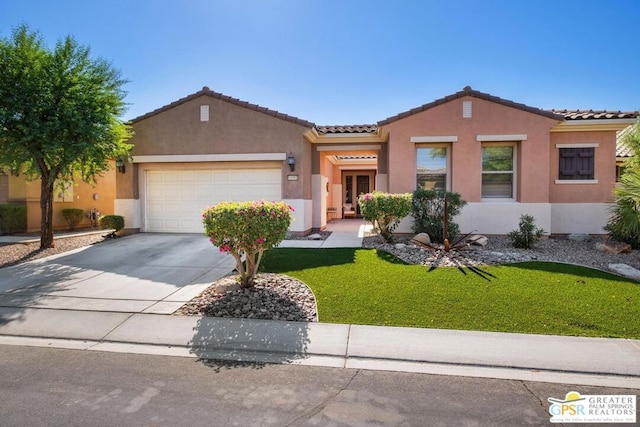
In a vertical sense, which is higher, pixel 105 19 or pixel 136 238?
pixel 105 19

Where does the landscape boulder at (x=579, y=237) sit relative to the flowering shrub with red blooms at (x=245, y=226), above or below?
below

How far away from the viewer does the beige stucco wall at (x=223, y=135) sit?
12109mm

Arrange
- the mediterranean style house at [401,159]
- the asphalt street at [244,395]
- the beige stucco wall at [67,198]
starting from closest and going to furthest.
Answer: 1. the asphalt street at [244,395]
2. the mediterranean style house at [401,159]
3. the beige stucco wall at [67,198]

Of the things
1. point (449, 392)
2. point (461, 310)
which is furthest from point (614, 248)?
point (449, 392)

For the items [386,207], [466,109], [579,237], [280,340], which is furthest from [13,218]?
[579,237]

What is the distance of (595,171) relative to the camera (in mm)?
11586

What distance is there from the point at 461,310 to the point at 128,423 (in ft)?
14.8

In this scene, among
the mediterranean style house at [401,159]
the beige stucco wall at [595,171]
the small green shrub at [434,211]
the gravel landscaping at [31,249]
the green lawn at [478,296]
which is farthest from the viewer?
the beige stucco wall at [595,171]

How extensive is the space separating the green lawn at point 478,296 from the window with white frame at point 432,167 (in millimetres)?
4681

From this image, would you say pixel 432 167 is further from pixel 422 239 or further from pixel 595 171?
pixel 595 171

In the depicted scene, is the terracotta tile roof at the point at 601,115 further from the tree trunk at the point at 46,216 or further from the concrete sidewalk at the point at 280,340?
the tree trunk at the point at 46,216

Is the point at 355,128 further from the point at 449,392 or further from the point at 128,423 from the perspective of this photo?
the point at 128,423

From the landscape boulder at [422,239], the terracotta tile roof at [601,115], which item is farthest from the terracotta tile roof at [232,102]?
the terracotta tile roof at [601,115]

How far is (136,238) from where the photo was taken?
1198cm
